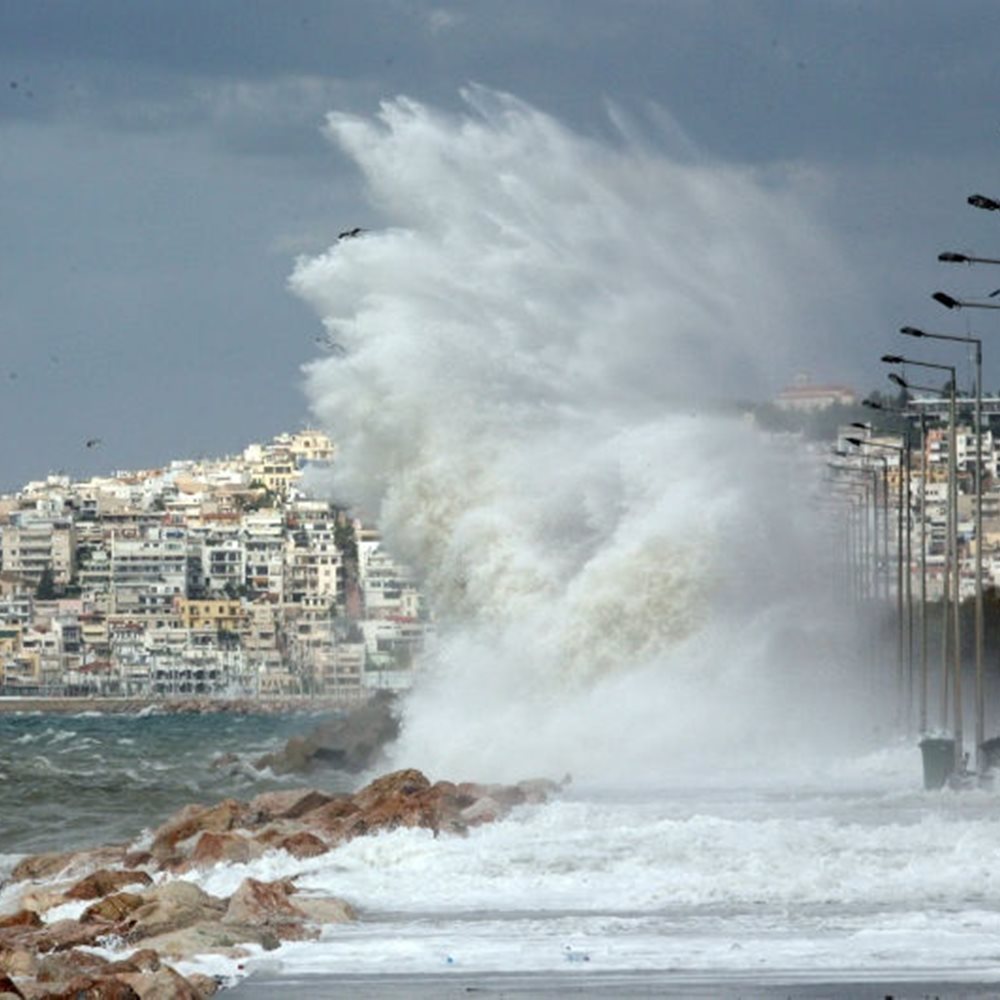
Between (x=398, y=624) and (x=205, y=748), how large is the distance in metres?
86.1

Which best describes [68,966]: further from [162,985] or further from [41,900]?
[41,900]

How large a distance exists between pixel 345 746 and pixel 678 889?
4455 centimetres

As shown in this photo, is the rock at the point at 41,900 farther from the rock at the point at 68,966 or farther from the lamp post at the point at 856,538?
the lamp post at the point at 856,538

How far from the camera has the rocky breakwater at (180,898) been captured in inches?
845

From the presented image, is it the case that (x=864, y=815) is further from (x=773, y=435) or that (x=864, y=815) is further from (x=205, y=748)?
(x=205, y=748)

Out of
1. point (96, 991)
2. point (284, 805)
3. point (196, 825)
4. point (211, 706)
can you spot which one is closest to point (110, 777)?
point (284, 805)

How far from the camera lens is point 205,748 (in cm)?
9894

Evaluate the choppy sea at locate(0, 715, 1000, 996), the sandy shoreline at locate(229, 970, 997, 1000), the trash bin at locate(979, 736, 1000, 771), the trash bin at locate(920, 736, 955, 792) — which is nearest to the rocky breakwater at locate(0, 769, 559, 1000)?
the choppy sea at locate(0, 715, 1000, 996)

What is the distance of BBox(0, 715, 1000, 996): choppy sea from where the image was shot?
2170 cm

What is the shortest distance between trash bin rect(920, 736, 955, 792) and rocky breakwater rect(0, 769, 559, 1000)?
507cm

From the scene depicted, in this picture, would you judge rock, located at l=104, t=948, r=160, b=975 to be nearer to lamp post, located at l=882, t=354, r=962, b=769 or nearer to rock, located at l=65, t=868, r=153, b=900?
rock, located at l=65, t=868, r=153, b=900

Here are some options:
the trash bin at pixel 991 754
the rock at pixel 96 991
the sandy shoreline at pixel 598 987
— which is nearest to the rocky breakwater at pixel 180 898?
the rock at pixel 96 991

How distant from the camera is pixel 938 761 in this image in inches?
1638

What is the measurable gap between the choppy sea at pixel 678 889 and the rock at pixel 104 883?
2.09 feet
